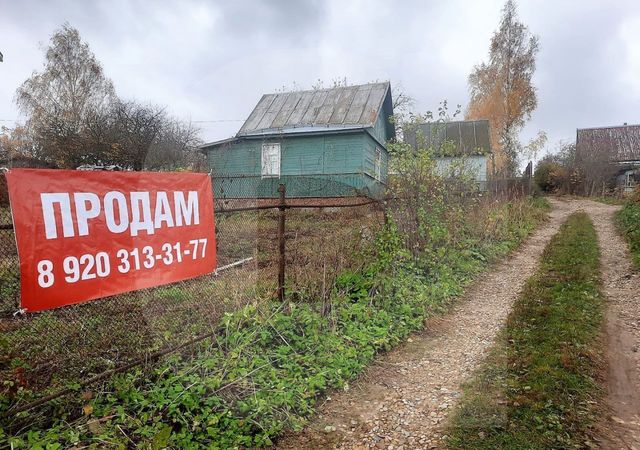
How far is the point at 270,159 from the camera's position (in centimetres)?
1720

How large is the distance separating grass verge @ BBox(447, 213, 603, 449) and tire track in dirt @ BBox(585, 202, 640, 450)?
0.11m

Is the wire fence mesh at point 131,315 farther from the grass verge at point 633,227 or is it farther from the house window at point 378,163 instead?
the house window at point 378,163

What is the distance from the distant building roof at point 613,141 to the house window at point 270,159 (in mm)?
21870

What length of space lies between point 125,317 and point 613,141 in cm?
3792

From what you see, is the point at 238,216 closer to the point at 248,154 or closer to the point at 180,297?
the point at 180,297

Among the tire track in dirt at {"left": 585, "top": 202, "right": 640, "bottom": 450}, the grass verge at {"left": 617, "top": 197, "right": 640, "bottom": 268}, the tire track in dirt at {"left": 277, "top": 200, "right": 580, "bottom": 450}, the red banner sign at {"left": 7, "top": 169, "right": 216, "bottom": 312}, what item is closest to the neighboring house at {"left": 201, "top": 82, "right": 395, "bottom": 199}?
the grass verge at {"left": 617, "top": 197, "right": 640, "bottom": 268}

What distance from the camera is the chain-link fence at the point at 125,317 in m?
2.91

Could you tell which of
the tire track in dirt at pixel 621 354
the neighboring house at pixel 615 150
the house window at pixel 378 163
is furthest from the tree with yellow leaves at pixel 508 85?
the tire track in dirt at pixel 621 354

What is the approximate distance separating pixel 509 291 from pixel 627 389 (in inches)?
127

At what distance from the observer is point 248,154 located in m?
17.3

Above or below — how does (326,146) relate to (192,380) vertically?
above

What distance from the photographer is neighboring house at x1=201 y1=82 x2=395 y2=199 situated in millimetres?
15828

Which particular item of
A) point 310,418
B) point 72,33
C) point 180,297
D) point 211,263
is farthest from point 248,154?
point 72,33

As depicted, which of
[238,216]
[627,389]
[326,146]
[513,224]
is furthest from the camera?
[326,146]
